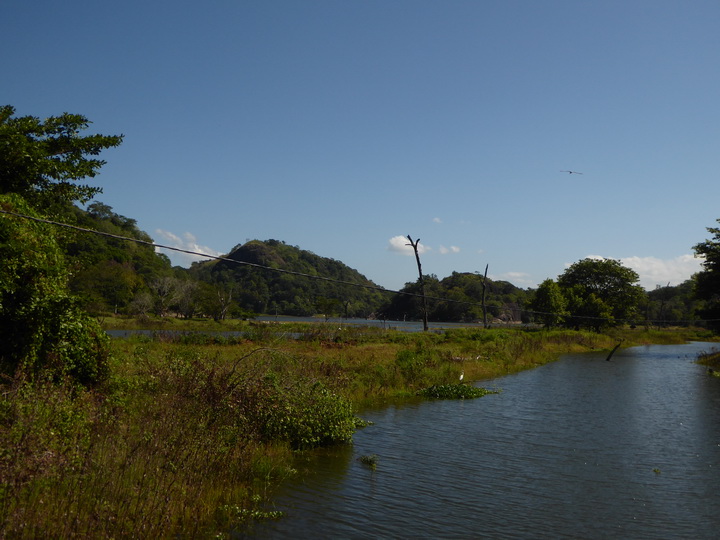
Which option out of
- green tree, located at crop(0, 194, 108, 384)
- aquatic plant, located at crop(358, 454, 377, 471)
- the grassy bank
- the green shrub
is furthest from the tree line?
aquatic plant, located at crop(358, 454, 377, 471)

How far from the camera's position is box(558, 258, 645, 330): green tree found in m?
70.0

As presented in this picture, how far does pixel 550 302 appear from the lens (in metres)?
65.2

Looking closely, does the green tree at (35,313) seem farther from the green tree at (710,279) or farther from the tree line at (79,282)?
the green tree at (710,279)

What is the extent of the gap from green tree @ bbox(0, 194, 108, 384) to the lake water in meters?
5.52

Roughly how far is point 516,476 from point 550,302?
56.3 metres

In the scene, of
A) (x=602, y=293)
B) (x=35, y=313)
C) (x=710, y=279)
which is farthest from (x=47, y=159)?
(x=602, y=293)

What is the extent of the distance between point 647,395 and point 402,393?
11204 millimetres

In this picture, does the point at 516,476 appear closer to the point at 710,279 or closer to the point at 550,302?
the point at 710,279

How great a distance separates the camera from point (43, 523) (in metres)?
6.18

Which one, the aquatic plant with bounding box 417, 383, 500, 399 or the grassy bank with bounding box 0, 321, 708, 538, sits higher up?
the grassy bank with bounding box 0, 321, 708, 538

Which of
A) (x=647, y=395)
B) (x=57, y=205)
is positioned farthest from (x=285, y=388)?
(x=647, y=395)

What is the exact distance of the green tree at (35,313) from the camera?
1121cm

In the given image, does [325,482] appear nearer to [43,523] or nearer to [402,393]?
[43,523]

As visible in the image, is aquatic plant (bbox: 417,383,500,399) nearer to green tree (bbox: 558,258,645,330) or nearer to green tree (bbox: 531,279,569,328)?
green tree (bbox: 531,279,569,328)
